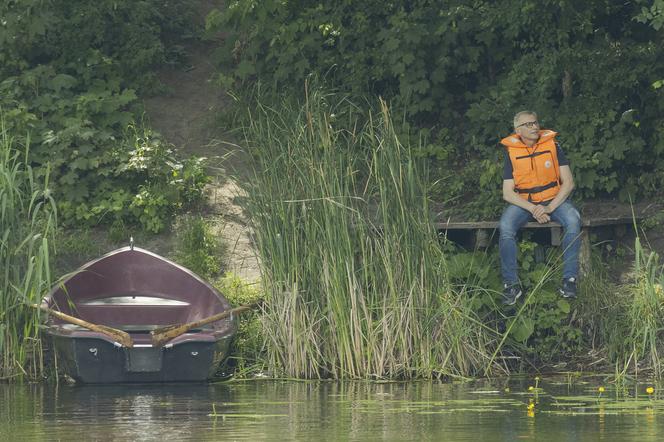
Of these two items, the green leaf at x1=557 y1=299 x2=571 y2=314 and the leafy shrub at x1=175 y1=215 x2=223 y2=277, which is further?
the leafy shrub at x1=175 y1=215 x2=223 y2=277

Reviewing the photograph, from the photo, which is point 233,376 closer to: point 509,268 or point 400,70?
point 509,268

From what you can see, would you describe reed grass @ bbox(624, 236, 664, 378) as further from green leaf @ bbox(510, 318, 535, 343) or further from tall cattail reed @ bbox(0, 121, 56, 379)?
tall cattail reed @ bbox(0, 121, 56, 379)

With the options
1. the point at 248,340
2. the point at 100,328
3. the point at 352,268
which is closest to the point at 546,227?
the point at 352,268

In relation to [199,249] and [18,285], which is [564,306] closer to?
[199,249]

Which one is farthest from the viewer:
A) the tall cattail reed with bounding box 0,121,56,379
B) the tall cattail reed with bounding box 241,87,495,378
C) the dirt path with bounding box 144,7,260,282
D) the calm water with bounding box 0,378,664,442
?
the dirt path with bounding box 144,7,260,282

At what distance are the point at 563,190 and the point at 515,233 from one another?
0.51 meters

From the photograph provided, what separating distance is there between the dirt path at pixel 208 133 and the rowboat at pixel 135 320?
90cm

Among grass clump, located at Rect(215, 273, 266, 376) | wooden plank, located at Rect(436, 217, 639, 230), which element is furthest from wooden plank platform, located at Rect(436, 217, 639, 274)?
grass clump, located at Rect(215, 273, 266, 376)

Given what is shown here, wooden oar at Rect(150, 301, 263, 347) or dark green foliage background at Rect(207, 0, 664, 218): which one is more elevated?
dark green foliage background at Rect(207, 0, 664, 218)

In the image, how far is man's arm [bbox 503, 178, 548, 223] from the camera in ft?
41.3

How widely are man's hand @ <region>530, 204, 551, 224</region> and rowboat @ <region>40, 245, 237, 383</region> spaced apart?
7.87 ft

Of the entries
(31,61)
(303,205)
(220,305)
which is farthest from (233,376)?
(31,61)

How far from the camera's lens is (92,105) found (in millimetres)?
15477

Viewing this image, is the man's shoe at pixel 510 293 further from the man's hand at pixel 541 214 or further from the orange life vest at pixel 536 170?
the orange life vest at pixel 536 170
